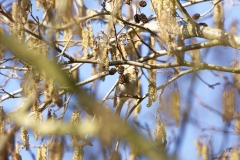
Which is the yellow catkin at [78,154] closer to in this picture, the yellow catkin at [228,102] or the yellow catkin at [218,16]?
the yellow catkin at [228,102]

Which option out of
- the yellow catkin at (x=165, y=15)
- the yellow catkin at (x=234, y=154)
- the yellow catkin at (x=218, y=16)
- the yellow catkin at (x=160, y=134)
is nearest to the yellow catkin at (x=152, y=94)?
the yellow catkin at (x=160, y=134)

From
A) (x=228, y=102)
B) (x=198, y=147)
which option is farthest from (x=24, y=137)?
(x=228, y=102)

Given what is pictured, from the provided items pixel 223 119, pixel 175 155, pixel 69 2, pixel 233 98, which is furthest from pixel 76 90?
pixel 233 98

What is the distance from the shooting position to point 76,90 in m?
0.70

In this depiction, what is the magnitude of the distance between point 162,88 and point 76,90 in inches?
76.2

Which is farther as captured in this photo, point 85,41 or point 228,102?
point 85,41

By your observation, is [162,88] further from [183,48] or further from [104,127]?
[104,127]

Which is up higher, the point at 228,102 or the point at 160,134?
the point at 228,102

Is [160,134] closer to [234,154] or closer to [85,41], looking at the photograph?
[234,154]

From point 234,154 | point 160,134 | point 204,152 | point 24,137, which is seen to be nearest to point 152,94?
point 160,134

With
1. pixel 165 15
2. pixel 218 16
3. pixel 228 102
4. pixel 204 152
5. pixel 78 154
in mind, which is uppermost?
pixel 218 16

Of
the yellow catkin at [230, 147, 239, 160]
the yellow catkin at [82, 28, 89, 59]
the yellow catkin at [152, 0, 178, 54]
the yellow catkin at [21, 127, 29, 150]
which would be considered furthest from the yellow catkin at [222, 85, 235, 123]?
the yellow catkin at [21, 127, 29, 150]

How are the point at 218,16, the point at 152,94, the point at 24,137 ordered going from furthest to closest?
1. the point at 218,16
2. the point at 24,137
3. the point at 152,94

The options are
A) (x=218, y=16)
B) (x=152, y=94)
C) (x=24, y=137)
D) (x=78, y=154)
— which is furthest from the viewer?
(x=218, y=16)
